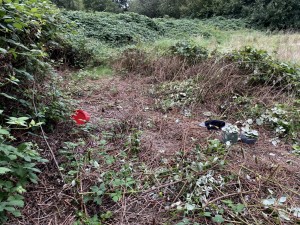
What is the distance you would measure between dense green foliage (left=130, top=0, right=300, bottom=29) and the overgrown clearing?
41.8 ft

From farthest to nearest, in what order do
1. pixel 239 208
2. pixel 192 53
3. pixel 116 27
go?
pixel 116 27, pixel 192 53, pixel 239 208

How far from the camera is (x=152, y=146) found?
2.38 meters

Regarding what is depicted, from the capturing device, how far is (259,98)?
11.2ft

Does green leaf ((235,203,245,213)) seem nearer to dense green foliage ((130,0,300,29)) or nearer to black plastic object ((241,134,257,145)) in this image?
black plastic object ((241,134,257,145))

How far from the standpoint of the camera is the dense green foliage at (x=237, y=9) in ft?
46.2

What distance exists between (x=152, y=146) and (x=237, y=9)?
17.8 meters

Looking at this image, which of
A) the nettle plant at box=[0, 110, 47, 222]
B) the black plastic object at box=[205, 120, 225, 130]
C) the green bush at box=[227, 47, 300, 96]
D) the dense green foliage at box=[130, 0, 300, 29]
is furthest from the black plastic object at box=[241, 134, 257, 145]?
the dense green foliage at box=[130, 0, 300, 29]

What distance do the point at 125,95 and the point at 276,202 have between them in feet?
8.94

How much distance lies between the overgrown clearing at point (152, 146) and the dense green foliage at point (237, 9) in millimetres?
12754

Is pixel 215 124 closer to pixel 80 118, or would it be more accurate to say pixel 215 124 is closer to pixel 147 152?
pixel 147 152

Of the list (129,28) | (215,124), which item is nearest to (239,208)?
(215,124)

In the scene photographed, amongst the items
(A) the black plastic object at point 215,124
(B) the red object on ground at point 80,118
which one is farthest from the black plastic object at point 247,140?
(B) the red object on ground at point 80,118

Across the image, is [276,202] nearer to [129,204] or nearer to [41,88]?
[129,204]

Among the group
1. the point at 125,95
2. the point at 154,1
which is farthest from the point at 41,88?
the point at 154,1
